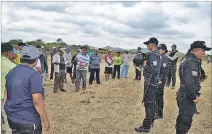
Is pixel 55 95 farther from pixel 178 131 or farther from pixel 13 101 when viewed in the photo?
pixel 13 101

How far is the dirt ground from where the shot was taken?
877 cm

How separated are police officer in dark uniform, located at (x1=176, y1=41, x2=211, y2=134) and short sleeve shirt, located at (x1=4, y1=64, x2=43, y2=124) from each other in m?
2.63

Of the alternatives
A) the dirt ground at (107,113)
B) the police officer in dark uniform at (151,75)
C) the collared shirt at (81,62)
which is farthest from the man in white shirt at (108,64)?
the police officer in dark uniform at (151,75)

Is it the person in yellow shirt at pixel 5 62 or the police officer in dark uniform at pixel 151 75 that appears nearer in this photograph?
the person in yellow shirt at pixel 5 62

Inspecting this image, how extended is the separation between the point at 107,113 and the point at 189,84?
4508 millimetres

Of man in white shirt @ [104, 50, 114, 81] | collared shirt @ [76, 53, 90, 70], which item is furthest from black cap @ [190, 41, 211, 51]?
man in white shirt @ [104, 50, 114, 81]

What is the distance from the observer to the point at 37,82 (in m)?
4.69

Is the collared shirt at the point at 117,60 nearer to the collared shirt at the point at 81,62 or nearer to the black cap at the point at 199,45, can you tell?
the collared shirt at the point at 81,62

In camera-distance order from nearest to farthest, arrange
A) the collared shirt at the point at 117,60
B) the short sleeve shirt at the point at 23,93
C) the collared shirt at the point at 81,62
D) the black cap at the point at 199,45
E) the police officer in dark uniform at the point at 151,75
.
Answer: the short sleeve shirt at the point at 23,93, the black cap at the point at 199,45, the police officer in dark uniform at the point at 151,75, the collared shirt at the point at 81,62, the collared shirt at the point at 117,60

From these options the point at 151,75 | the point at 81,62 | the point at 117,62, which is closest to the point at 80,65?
the point at 81,62

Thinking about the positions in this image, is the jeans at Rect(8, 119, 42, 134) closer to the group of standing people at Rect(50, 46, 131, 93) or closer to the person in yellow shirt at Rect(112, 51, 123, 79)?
the group of standing people at Rect(50, 46, 131, 93)

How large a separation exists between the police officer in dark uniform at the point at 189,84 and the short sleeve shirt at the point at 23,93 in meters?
2.63

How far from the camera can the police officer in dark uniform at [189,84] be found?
6.25 meters

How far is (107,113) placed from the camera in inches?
412
